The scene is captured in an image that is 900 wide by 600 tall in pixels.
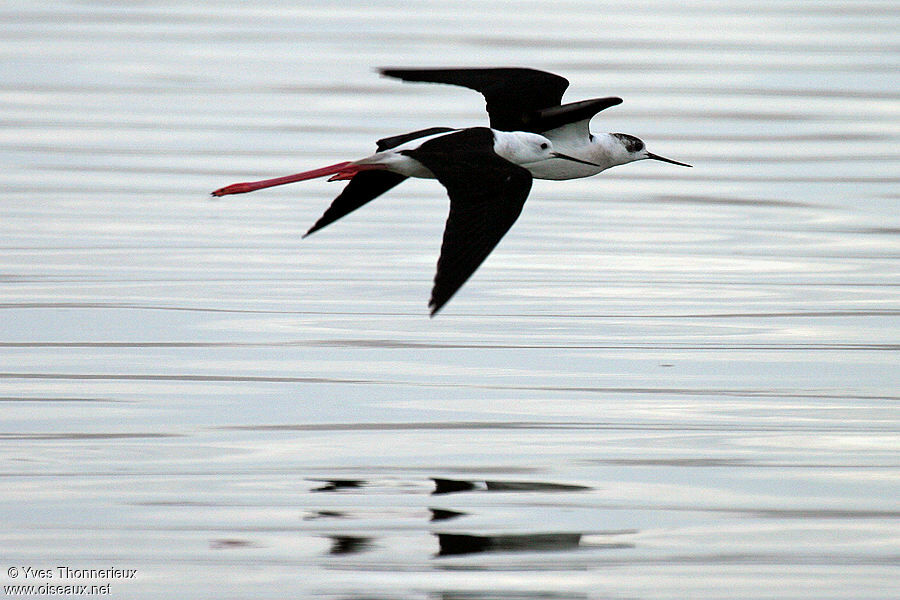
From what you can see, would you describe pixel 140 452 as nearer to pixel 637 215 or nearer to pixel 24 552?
pixel 24 552

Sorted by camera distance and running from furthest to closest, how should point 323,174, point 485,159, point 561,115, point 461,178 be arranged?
point 561,115
point 323,174
point 485,159
point 461,178

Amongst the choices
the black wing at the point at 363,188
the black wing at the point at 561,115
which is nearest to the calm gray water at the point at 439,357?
the black wing at the point at 363,188

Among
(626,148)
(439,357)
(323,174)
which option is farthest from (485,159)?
(626,148)

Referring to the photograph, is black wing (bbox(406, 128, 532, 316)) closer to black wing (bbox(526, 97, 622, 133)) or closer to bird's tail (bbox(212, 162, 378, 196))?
bird's tail (bbox(212, 162, 378, 196))

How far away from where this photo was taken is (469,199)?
760 centimetres

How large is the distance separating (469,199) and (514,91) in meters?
1.46

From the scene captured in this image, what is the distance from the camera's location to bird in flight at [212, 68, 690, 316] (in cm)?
741

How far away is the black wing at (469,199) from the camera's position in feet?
23.6

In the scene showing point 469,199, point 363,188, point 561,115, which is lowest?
point 363,188

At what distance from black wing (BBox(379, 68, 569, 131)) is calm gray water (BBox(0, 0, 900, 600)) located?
0.92 meters

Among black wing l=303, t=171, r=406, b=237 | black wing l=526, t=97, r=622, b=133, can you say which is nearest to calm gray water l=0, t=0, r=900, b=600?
black wing l=303, t=171, r=406, b=237

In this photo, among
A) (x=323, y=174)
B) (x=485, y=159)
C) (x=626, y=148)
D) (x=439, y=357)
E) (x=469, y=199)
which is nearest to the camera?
(x=469, y=199)

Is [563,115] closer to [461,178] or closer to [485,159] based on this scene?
[485,159]

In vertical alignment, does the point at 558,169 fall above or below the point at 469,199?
below
